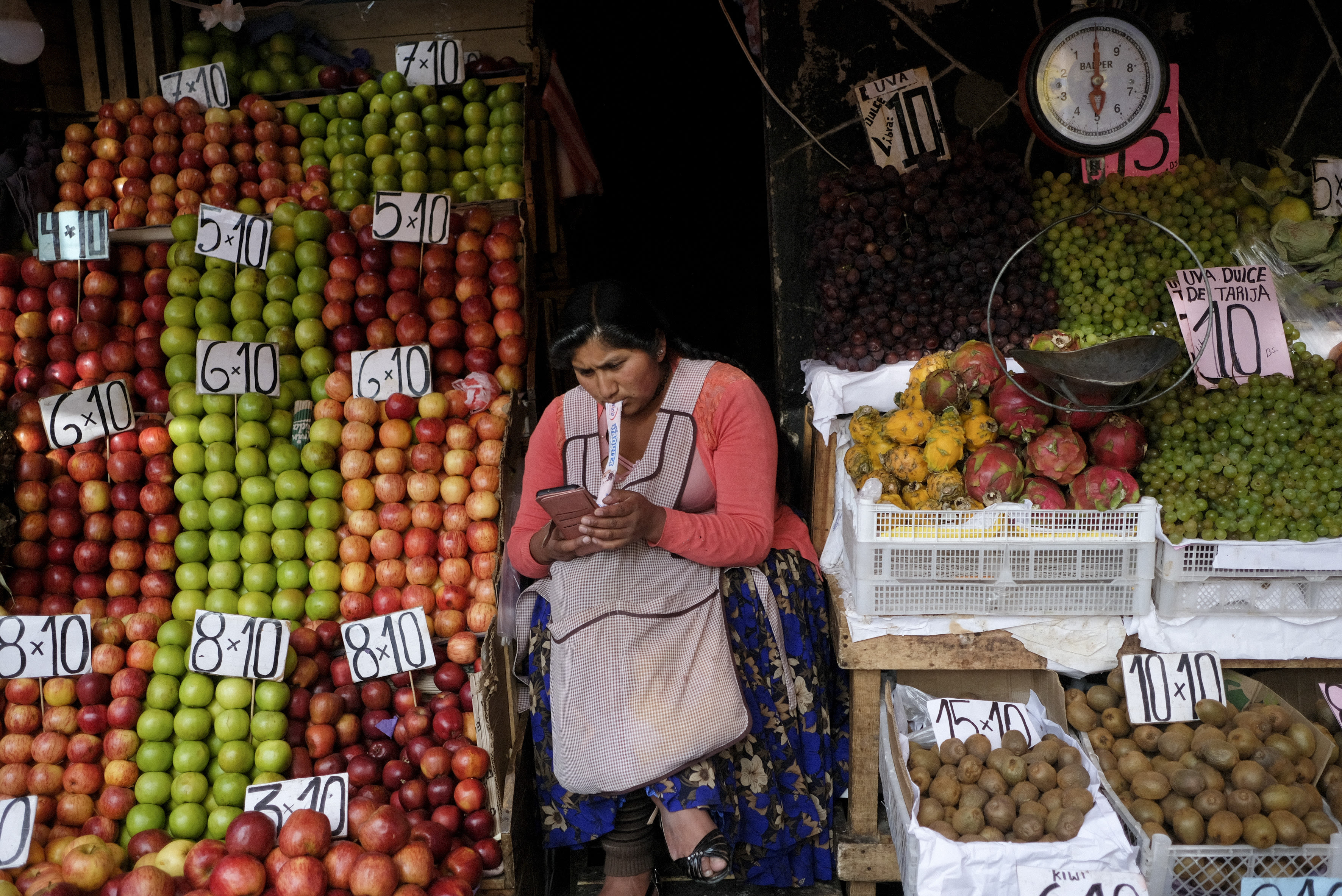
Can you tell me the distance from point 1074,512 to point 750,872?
44.8 inches

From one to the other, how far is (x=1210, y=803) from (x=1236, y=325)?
1209 millimetres

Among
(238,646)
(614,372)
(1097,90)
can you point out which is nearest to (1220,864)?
(614,372)

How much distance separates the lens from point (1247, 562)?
6.75 feet

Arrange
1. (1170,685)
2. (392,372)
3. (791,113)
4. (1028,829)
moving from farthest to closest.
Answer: (791,113)
(392,372)
(1170,685)
(1028,829)

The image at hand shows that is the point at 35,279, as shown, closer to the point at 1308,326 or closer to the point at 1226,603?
the point at 1226,603

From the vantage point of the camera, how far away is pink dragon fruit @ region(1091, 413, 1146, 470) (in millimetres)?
2145

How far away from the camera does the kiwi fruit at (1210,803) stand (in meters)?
1.76

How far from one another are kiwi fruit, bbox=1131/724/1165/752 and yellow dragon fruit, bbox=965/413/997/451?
0.68 metres

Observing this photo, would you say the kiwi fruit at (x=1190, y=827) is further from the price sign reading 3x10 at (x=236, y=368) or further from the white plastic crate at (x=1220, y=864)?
the price sign reading 3x10 at (x=236, y=368)

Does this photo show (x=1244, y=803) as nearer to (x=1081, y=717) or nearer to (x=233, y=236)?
(x=1081, y=717)

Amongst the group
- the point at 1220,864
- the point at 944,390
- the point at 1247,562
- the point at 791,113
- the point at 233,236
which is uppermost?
the point at 791,113

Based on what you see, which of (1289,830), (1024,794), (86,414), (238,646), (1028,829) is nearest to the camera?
(1289,830)

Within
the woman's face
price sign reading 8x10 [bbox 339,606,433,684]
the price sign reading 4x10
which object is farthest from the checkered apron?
the price sign reading 4x10

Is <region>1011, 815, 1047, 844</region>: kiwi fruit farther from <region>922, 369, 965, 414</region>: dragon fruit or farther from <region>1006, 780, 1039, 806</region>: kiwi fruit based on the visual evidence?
<region>922, 369, 965, 414</region>: dragon fruit
